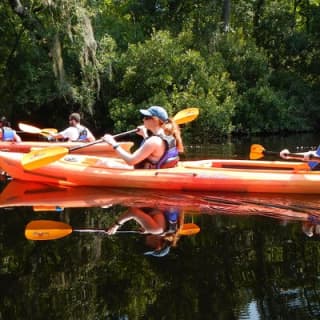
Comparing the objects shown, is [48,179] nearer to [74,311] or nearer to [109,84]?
[74,311]

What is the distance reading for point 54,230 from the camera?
5.12m

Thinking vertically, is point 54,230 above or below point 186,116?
below

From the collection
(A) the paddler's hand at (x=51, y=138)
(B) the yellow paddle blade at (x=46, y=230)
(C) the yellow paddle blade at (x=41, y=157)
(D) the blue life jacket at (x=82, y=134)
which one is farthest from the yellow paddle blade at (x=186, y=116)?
(B) the yellow paddle blade at (x=46, y=230)

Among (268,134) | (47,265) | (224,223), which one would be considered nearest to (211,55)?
(268,134)

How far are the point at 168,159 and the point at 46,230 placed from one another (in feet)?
7.54

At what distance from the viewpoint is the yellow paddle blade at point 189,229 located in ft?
16.3

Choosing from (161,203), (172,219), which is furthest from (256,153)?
(172,219)

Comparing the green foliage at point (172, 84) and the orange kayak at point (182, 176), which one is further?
the green foliage at point (172, 84)

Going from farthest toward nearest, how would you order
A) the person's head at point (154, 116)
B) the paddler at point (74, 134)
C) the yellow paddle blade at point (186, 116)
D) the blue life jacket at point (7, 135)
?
the blue life jacket at point (7, 135), the paddler at point (74, 134), the yellow paddle blade at point (186, 116), the person's head at point (154, 116)

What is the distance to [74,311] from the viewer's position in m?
3.36

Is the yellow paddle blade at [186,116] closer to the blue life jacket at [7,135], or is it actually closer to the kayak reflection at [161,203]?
the kayak reflection at [161,203]

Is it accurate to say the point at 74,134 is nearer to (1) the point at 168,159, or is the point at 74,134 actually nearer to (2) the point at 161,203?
(1) the point at 168,159

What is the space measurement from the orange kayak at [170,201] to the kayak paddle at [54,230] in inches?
25.6

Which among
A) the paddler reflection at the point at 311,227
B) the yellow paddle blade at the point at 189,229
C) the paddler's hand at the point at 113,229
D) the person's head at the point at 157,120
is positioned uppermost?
the person's head at the point at 157,120
